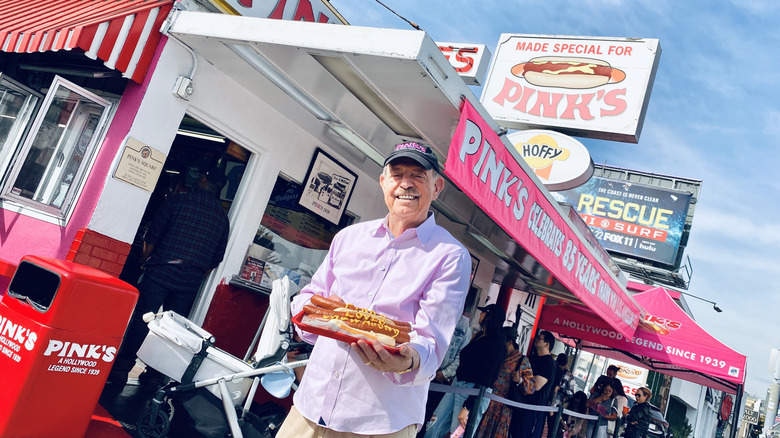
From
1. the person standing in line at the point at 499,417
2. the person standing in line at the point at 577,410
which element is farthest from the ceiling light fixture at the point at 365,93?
the person standing in line at the point at 577,410

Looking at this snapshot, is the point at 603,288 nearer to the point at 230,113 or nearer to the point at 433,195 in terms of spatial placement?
the point at 230,113

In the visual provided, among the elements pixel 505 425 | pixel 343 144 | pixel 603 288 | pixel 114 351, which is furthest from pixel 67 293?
pixel 603 288

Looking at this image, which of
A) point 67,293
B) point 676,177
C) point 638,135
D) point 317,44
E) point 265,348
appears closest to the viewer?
point 67,293

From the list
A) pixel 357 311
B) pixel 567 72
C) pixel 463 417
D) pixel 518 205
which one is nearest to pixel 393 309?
pixel 357 311

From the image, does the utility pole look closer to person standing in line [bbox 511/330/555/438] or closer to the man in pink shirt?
person standing in line [bbox 511/330/555/438]

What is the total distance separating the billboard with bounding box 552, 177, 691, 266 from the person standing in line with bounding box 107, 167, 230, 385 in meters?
19.9

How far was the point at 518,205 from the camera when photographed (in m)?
4.98

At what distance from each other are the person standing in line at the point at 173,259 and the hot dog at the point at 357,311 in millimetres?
3582

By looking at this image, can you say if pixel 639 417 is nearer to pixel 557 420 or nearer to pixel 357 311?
pixel 557 420

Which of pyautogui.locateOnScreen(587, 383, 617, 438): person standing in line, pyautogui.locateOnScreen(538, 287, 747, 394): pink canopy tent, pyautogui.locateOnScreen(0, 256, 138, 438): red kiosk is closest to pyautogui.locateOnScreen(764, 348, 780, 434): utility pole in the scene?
pyautogui.locateOnScreen(538, 287, 747, 394): pink canopy tent

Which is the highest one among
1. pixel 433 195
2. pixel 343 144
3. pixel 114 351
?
pixel 343 144

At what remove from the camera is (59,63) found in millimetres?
5266

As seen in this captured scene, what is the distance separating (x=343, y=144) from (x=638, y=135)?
16.7ft

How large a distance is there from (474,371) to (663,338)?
5.82m
